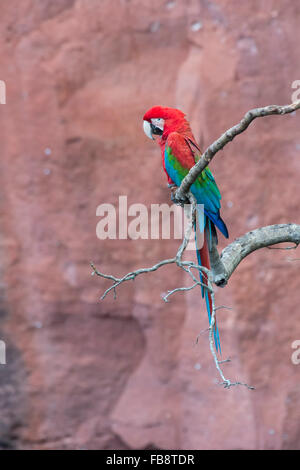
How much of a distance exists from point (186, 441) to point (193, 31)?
5.73 feet

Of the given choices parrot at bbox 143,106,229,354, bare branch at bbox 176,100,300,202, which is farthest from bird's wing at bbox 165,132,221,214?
bare branch at bbox 176,100,300,202

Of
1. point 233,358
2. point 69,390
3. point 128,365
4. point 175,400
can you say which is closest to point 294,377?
point 233,358

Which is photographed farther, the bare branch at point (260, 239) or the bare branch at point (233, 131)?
the bare branch at point (260, 239)

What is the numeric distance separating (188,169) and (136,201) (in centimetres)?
107

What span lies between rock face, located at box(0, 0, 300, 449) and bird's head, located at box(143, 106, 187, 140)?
0.89 metres

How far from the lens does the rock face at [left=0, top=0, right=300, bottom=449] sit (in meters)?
2.41

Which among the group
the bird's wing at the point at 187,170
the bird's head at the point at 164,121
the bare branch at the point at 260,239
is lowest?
the bare branch at the point at 260,239

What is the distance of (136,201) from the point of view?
249cm

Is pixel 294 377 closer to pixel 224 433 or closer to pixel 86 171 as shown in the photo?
pixel 224 433

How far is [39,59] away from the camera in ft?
8.04

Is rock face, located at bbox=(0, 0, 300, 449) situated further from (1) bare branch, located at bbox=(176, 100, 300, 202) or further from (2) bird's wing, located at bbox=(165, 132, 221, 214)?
(1) bare branch, located at bbox=(176, 100, 300, 202)

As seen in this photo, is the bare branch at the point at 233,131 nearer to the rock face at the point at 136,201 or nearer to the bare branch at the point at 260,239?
the bare branch at the point at 260,239

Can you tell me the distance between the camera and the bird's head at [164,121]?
4.82 feet

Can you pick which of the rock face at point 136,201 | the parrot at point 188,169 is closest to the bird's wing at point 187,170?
the parrot at point 188,169
